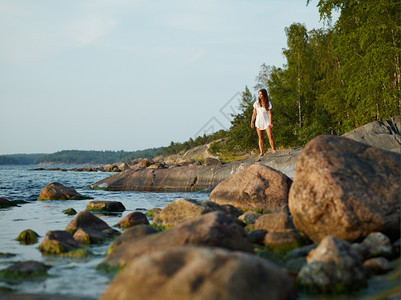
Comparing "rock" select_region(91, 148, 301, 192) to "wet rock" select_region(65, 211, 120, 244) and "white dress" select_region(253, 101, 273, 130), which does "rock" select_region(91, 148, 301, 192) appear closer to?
"white dress" select_region(253, 101, 273, 130)

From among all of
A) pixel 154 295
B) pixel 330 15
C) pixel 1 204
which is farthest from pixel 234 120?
pixel 154 295

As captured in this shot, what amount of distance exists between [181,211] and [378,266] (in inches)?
173

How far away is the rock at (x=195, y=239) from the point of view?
502 centimetres

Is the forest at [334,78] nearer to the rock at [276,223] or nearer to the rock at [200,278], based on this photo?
the rock at [276,223]

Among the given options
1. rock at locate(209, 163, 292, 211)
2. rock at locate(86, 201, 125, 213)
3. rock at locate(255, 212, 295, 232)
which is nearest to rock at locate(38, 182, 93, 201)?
rock at locate(86, 201, 125, 213)

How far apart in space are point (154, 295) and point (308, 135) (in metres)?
35.3

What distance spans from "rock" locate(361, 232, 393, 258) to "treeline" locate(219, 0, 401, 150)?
16922 millimetres

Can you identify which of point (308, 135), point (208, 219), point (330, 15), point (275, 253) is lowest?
point (275, 253)

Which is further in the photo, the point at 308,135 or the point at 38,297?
the point at 308,135

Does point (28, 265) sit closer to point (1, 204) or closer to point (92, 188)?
point (1, 204)

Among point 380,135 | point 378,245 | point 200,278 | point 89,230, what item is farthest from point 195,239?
point 380,135

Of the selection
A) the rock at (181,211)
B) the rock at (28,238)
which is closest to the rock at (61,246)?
the rock at (28,238)

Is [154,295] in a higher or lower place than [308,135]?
lower

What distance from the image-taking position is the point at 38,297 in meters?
3.94
